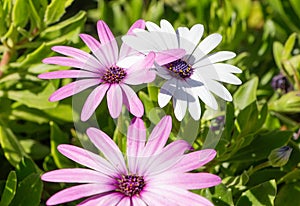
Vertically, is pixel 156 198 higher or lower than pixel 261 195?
higher

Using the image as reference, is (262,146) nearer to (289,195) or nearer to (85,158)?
(289,195)

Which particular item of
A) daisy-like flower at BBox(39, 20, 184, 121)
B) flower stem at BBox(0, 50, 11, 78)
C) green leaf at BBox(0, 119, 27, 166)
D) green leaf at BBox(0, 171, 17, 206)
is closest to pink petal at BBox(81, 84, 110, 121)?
daisy-like flower at BBox(39, 20, 184, 121)

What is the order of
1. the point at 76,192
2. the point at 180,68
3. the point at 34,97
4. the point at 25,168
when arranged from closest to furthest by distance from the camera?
the point at 76,192, the point at 180,68, the point at 25,168, the point at 34,97

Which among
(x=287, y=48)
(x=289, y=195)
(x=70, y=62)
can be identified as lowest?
(x=289, y=195)

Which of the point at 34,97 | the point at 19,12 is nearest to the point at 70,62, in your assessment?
the point at 19,12

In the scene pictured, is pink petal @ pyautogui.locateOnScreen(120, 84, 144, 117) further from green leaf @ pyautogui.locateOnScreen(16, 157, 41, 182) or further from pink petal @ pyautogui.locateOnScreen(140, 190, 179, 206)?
green leaf @ pyautogui.locateOnScreen(16, 157, 41, 182)

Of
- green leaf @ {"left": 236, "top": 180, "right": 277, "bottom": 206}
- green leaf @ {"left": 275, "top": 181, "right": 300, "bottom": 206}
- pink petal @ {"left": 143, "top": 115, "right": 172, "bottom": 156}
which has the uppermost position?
pink petal @ {"left": 143, "top": 115, "right": 172, "bottom": 156}
